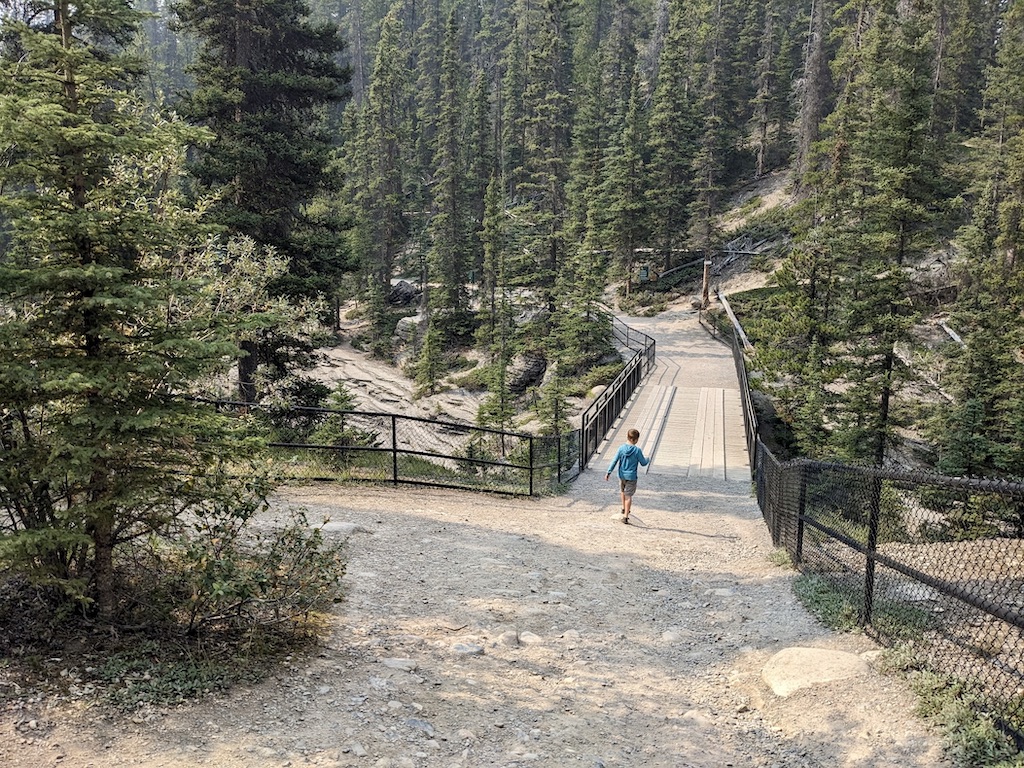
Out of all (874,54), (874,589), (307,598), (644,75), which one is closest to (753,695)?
(874,589)

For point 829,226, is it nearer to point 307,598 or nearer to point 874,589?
point 874,589

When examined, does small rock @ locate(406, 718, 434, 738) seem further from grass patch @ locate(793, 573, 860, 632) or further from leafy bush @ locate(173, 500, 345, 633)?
grass patch @ locate(793, 573, 860, 632)

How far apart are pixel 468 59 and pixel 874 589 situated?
4293 inches

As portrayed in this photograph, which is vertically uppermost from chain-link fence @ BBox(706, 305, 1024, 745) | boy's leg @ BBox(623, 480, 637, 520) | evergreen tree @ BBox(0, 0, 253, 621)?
evergreen tree @ BBox(0, 0, 253, 621)

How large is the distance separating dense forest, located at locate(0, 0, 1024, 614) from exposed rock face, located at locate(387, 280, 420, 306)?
0.90 meters

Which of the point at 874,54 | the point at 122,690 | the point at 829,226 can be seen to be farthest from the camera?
the point at 874,54

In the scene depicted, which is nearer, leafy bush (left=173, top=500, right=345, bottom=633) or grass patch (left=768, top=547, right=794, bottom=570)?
leafy bush (left=173, top=500, right=345, bottom=633)

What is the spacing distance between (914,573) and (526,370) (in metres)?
38.8

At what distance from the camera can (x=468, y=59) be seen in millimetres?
102500

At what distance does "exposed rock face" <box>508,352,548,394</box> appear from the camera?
43031 millimetres

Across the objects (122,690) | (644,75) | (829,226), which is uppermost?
(644,75)

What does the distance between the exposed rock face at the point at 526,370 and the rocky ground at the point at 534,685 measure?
110ft

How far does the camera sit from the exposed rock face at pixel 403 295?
204 feet

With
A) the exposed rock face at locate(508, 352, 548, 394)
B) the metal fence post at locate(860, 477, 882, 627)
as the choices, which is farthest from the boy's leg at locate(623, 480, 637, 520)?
the exposed rock face at locate(508, 352, 548, 394)
